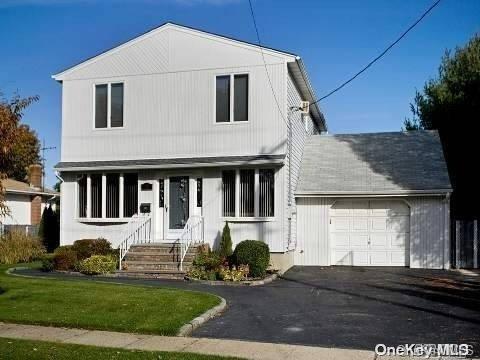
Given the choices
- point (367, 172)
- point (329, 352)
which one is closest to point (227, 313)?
point (329, 352)

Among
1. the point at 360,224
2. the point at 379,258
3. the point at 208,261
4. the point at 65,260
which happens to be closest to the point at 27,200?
the point at 65,260

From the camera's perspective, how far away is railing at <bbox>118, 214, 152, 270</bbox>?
18802mm

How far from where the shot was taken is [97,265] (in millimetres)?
17234

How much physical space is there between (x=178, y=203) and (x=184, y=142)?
2.20 metres

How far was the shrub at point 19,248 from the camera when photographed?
22153 millimetres

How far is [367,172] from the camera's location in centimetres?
2100

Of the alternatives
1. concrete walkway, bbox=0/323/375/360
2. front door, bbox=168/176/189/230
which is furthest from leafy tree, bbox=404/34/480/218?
concrete walkway, bbox=0/323/375/360

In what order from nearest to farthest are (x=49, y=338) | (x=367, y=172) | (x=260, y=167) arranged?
(x=49, y=338) < (x=260, y=167) < (x=367, y=172)

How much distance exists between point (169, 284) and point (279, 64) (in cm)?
826

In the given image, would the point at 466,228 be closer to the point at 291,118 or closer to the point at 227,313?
the point at 291,118

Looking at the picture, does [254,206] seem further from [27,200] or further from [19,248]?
[27,200]

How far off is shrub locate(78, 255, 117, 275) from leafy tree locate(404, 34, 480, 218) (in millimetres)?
15089

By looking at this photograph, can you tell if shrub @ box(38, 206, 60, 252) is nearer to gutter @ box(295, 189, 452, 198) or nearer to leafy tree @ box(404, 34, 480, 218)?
gutter @ box(295, 189, 452, 198)

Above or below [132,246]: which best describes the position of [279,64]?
above
